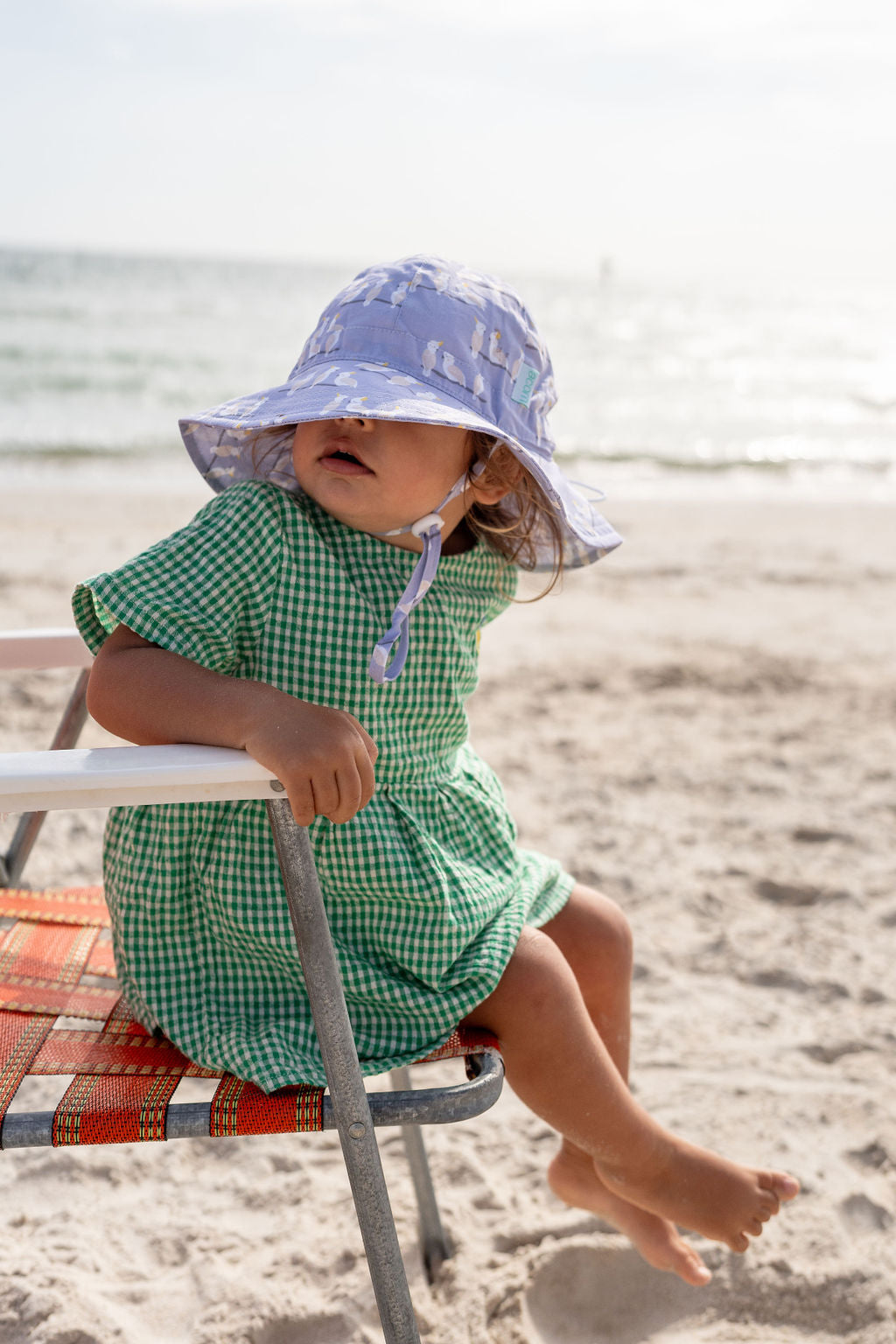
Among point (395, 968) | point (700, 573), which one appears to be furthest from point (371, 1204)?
point (700, 573)

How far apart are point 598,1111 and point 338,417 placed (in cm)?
80

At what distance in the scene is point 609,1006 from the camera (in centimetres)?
157

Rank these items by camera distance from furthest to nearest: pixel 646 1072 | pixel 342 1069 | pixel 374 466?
pixel 646 1072, pixel 374 466, pixel 342 1069

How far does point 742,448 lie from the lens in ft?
40.2

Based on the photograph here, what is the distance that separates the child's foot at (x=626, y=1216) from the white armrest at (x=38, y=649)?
3.00 feet

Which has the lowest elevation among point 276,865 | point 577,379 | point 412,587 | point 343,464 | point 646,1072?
point 577,379

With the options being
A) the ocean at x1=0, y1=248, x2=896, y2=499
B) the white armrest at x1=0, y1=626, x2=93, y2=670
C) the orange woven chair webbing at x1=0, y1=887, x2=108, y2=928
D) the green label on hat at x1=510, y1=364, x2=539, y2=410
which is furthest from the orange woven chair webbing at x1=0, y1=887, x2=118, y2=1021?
the ocean at x1=0, y1=248, x2=896, y2=499

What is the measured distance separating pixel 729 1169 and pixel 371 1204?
0.51 meters

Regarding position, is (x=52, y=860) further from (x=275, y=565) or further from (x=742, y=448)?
(x=742, y=448)

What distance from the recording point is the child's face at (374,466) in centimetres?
132

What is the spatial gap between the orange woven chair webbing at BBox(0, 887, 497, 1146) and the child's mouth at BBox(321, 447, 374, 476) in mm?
611

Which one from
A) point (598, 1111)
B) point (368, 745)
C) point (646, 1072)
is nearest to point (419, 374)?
point (368, 745)

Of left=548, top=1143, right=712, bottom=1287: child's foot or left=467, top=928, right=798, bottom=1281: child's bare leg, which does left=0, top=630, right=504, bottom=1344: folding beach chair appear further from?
left=548, top=1143, right=712, bottom=1287: child's foot

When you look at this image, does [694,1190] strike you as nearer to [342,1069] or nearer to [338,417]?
[342,1069]
